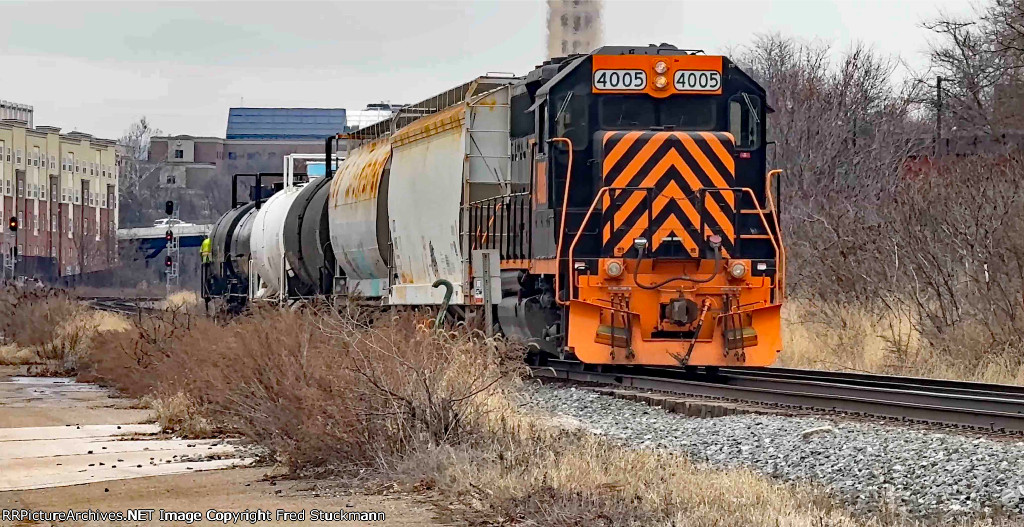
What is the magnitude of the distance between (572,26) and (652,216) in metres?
23.9

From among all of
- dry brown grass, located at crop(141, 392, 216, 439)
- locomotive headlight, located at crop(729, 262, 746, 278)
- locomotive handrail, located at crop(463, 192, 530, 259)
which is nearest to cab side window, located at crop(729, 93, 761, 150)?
locomotive headlight, located at crop(729, 262, 746, 278)

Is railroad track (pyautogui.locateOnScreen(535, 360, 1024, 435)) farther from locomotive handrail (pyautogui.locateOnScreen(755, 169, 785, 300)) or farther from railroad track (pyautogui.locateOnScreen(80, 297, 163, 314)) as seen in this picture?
railroad track (pyautogui.locateOnScreen(80, 297, 163, 314))

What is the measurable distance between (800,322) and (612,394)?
8705 mm

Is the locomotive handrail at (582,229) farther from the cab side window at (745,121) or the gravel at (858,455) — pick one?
the gravel at (858,455)

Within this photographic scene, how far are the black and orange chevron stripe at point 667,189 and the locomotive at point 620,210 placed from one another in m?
0.01

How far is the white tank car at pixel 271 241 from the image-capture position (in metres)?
24.6

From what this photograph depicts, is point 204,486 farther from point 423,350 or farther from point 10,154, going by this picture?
point 10,154

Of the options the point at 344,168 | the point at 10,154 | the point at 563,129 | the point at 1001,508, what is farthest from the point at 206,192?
the point at 1001,508

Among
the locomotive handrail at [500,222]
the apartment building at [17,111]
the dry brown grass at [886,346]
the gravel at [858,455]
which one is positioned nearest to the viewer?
the gravel at [858,455]

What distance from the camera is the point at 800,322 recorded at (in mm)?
21953

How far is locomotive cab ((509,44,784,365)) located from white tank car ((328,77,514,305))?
133cm

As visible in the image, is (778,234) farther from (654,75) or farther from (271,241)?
(271,241)

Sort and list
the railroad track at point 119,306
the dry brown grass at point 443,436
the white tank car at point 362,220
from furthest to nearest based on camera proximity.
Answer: the railroad track at point 119,306 < the white tank car at point 362,220 < the dry brown grass at point 443,436

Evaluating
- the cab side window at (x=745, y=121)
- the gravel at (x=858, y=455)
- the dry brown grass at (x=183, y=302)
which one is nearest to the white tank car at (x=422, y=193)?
the cab side window at (x=745, y=121)
